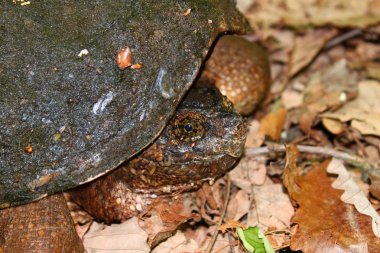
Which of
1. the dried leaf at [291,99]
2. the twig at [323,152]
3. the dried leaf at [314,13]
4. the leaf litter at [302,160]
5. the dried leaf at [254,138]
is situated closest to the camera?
the leaf litter at [302,160]

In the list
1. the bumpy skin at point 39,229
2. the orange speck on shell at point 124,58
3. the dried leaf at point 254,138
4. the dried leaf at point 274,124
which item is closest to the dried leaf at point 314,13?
the dried leaf at point 274,124

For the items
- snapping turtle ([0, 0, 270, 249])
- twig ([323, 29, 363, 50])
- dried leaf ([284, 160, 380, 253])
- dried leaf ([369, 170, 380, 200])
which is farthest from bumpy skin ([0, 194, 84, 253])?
twig ([323, 29, 363, 50])

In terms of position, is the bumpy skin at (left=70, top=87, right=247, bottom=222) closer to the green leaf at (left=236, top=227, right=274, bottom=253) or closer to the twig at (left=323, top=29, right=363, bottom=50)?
the green leaf at (left=236, top=227, right=274, bottom=253)

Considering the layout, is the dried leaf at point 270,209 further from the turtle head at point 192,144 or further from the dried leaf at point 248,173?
the turtle head at point 192,144

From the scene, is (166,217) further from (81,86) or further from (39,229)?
(81,86)

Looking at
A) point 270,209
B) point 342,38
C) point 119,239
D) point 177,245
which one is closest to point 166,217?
point 177,245

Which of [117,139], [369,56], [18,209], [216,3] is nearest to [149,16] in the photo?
[216,3]

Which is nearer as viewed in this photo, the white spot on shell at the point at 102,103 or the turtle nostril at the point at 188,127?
the white spot on shell at the point at 102,103
